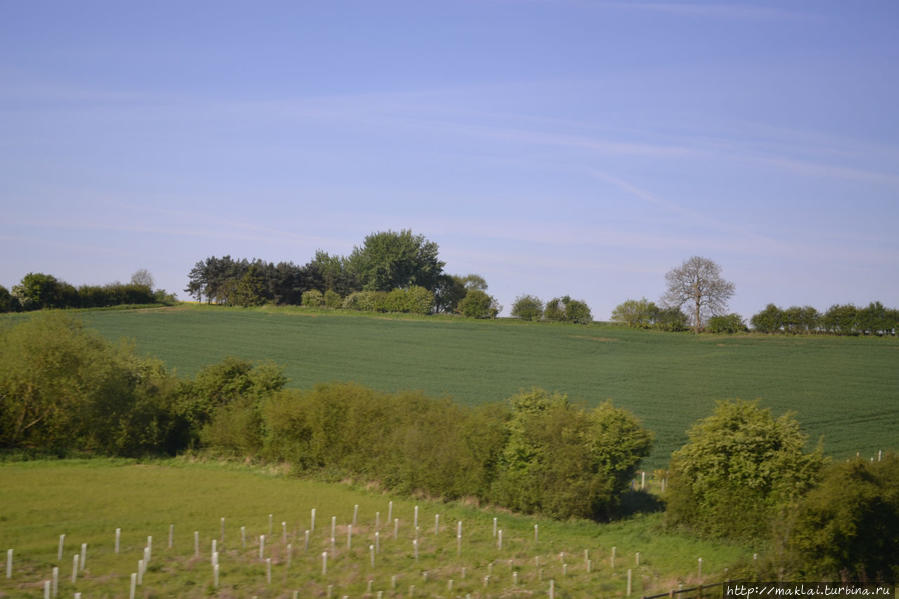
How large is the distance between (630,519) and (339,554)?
1033 cm

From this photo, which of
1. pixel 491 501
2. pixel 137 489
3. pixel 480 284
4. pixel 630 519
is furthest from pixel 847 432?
pixel 480 284

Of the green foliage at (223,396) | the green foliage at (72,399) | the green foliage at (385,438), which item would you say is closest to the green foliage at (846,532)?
the green foliage at (385,438)

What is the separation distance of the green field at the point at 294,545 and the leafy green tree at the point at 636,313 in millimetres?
64654

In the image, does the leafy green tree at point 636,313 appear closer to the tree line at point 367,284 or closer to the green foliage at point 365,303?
the tree line at point 367,284

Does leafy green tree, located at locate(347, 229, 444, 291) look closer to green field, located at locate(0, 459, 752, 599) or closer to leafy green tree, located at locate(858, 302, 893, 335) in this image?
leafy green tree, located at locate(858, 302, 893, 335)

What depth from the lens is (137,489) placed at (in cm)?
2522

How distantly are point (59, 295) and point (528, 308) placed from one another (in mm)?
57873

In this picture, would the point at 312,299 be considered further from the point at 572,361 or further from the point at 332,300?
the point at 572,361

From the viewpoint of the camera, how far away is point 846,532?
1664 centimetres

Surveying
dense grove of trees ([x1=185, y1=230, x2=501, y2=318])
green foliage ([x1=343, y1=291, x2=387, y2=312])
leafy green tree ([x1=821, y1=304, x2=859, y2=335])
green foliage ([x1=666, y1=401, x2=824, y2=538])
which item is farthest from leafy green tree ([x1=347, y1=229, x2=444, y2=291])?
green foliage ([x1=666, y1=401, x2=824, y2=538])

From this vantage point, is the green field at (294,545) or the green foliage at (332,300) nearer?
the green field at (294,545)

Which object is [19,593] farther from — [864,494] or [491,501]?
[864,494]

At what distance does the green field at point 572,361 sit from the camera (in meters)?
41.4

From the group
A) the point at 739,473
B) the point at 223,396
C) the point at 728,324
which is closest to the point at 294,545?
the point at 739,473
